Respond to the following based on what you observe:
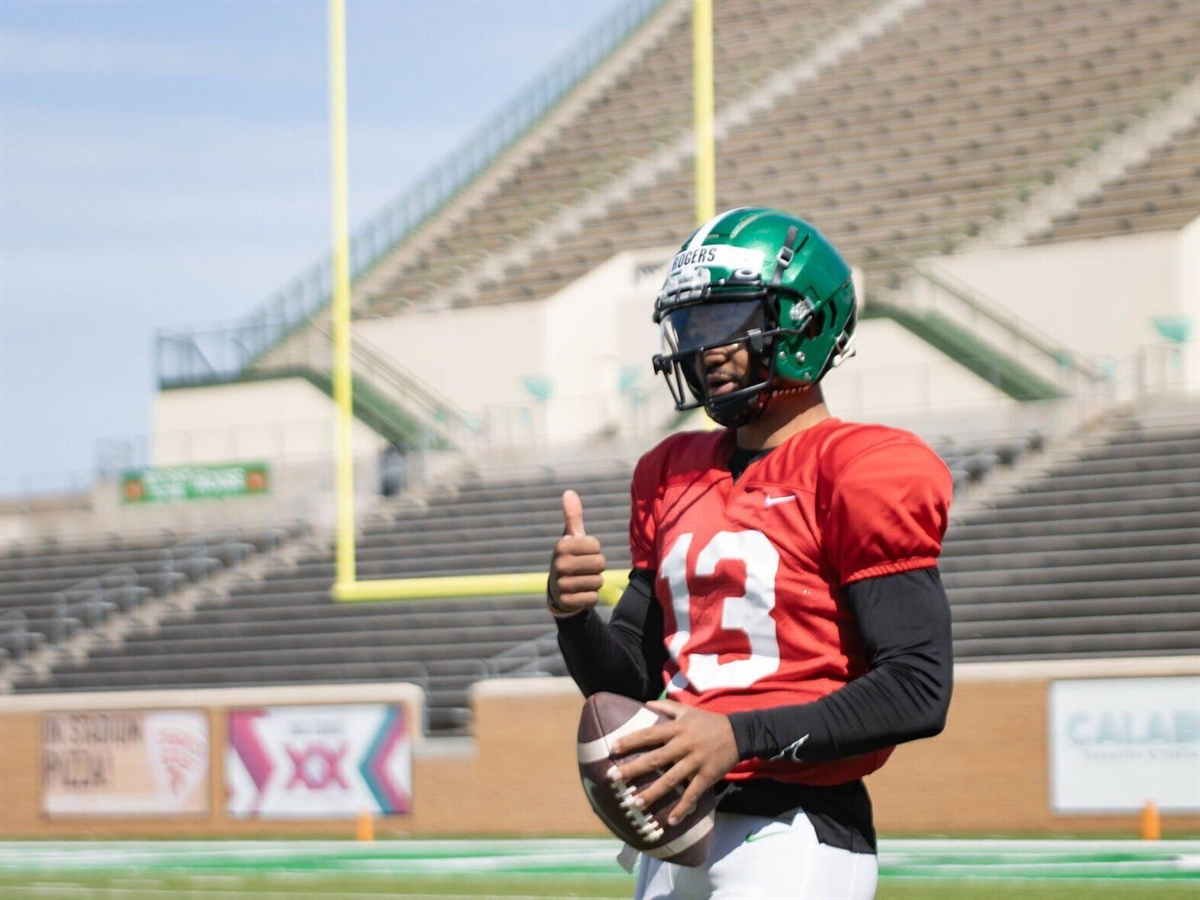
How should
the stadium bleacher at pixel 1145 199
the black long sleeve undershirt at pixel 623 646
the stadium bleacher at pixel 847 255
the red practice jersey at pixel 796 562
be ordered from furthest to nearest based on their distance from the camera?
the stadium bleacher at pixel 1145 199, the stadium bleacher at pixel 847 255, the black long sleeve undershirt at pixel 623 646, the red practice jersey at pixel 796 562

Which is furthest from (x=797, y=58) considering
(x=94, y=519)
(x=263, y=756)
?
(x=263, y=756)

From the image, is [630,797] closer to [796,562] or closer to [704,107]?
[796,562]

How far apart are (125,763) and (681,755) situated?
Result: 12053 mm

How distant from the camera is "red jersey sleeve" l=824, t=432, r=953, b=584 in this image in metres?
2.34

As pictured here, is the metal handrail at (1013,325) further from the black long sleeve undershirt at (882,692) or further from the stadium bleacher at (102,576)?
the black long sleeve undershirt at (882,692)

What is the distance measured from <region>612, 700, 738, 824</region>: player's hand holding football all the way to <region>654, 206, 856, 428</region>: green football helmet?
1.50ft

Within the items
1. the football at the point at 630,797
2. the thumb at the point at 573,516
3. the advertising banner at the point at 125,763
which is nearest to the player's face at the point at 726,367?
the thumb at the point at 573,516

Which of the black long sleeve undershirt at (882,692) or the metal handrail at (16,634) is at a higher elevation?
the black long sleeve undershirt at (882,692)

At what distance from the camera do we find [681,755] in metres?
2.26

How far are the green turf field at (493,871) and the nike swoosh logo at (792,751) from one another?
6.09m

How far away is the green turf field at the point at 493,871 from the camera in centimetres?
862

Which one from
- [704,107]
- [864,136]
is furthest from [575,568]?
[864,136]

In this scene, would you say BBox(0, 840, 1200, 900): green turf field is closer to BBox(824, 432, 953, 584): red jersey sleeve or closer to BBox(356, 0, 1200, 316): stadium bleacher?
BBox(824, 432, 953, 584): red jersey sleeve

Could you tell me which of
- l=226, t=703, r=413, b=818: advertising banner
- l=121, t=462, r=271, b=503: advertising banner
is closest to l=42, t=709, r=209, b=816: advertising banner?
l=226, t=703, r=413, b=818: advertising banner
